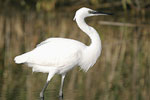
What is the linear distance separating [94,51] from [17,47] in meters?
4.72

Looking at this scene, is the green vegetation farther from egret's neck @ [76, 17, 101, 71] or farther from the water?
egret's neck @ [76, 17, 101, 71]

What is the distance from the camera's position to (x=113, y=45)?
1205 cm

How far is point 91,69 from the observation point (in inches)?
375

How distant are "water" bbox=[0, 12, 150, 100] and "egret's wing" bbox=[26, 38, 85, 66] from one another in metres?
0.54

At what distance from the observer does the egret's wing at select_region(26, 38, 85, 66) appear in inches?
283

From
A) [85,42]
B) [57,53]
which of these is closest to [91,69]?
[57,53]

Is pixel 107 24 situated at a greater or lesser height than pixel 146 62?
greater

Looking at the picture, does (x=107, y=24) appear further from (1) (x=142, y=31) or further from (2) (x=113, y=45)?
(2) (x=113, y=45)

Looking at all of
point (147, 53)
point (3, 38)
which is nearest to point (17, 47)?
point (3, 38)

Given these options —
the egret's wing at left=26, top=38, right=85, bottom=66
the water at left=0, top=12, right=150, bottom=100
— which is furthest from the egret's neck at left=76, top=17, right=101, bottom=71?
the water at left=0, top=12, right=150, bottom=100

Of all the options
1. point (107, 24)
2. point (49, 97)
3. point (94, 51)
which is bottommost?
point (49, 97)

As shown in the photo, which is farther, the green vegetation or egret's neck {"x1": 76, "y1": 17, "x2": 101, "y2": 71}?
the green vegetation

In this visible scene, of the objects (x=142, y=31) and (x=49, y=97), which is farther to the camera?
(x=142, y=31)

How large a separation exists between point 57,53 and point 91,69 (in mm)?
2318
